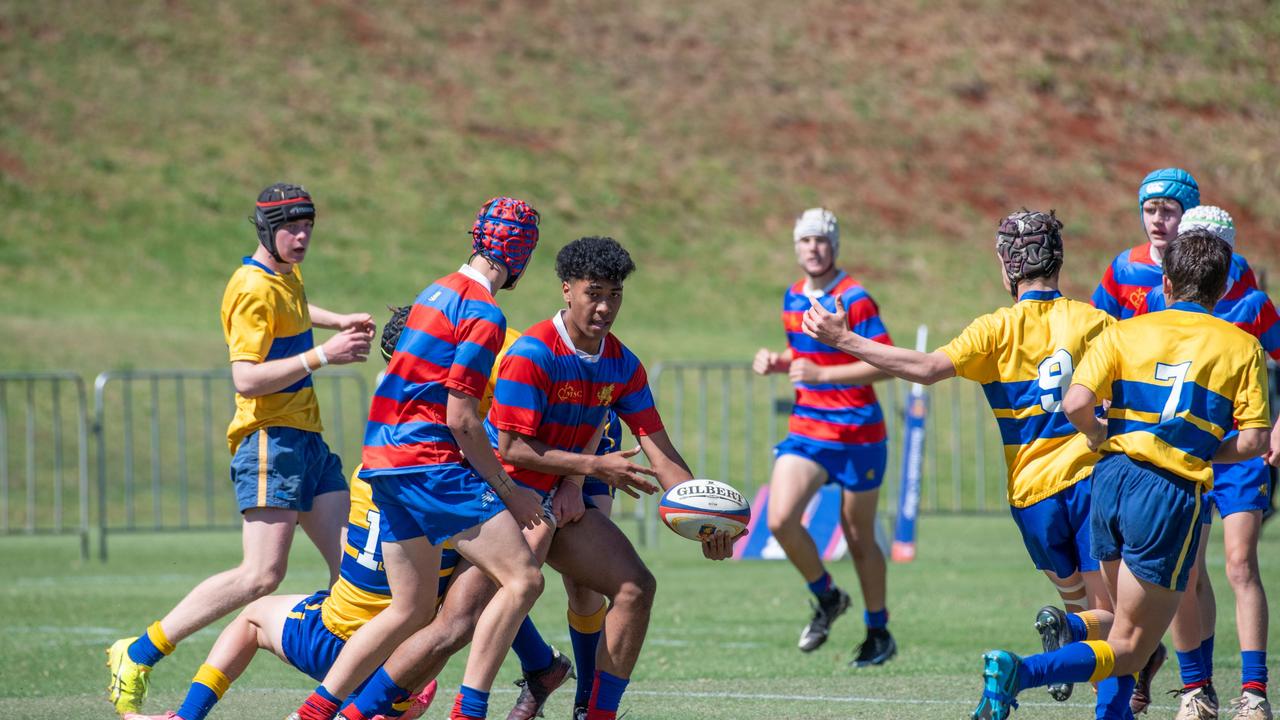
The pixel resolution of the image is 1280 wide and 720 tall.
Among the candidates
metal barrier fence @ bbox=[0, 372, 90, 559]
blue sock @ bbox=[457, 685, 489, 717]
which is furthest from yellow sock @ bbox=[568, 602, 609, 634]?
metal barrier fence @ bbox=[0, 372, 90, 559]

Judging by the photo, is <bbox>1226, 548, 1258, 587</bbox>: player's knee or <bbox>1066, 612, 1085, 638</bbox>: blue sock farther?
<bbox>1226, 548, 1258, 587</bbox>: player's knee

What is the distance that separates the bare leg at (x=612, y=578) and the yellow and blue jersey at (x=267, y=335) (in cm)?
140

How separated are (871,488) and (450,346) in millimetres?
4054

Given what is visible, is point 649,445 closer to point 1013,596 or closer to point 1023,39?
point 1013,596

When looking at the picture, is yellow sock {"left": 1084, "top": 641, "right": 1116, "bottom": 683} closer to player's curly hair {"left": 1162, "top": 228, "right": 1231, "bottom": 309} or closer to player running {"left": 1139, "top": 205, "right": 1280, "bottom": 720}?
player running {"left": 1139, "top": 205, "right": 1280, "bottom": 720}

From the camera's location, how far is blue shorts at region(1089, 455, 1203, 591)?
560cm

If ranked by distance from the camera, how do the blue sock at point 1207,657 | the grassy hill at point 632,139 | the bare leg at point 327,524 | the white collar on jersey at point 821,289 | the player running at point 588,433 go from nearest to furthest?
the player running at point 588,433 < the blue sock at point 1207,657 < the bare leg at point 327,524 < the white collar on jersey at point 821,289 < the grassy hill at point 632,139

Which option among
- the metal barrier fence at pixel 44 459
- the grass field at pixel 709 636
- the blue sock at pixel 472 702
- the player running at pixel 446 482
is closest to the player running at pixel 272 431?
the grass field at pixel 709 636

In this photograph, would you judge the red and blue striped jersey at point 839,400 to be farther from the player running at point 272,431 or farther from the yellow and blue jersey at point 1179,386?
the yellow and blue jersey at point 1179,386

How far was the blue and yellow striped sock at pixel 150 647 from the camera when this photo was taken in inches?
259

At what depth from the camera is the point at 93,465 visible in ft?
63.1

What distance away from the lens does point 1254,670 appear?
6621 mm

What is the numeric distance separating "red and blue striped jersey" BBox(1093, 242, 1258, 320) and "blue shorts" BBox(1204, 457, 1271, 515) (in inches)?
32.9

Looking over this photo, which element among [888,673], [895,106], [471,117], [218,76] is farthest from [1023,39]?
[888,673]
